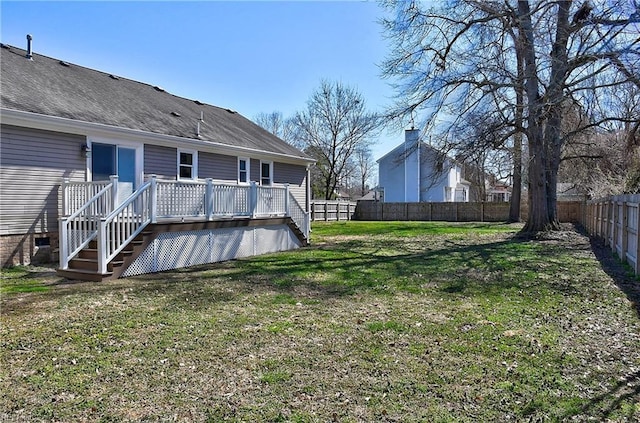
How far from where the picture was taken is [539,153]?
15930 mm

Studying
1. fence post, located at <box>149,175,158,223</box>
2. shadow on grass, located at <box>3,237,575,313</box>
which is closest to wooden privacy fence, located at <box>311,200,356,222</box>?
shadow on grass, located at <box>3,237,575,313</box>

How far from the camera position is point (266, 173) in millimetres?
17719

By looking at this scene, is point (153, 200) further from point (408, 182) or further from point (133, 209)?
point (408, 182)

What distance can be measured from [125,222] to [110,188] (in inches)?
30.4

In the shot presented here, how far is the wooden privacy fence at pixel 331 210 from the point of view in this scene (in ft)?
98.7

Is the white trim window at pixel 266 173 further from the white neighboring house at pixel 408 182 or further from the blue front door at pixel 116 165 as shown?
the white neighboring house at pixel 408 182

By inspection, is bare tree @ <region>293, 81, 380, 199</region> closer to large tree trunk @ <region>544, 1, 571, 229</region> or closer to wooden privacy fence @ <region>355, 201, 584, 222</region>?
wooden privacy fence @ <region>355, 201, 584, 222</region>

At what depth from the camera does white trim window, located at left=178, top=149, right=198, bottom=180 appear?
13.6 meters

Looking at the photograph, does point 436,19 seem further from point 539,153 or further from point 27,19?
point 27,19

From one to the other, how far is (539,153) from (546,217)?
3034 millimetres

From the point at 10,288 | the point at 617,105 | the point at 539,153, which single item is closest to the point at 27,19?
the point at 10,288

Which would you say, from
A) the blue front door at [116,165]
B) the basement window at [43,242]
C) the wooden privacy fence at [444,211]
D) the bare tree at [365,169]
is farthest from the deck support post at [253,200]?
the bare tree at [365,169]

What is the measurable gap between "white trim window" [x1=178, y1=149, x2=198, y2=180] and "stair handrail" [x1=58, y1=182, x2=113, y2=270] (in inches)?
183

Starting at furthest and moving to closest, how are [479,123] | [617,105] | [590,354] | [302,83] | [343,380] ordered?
[302,83] < [479,123] < [617,105] < [590,354] < [343,380]
